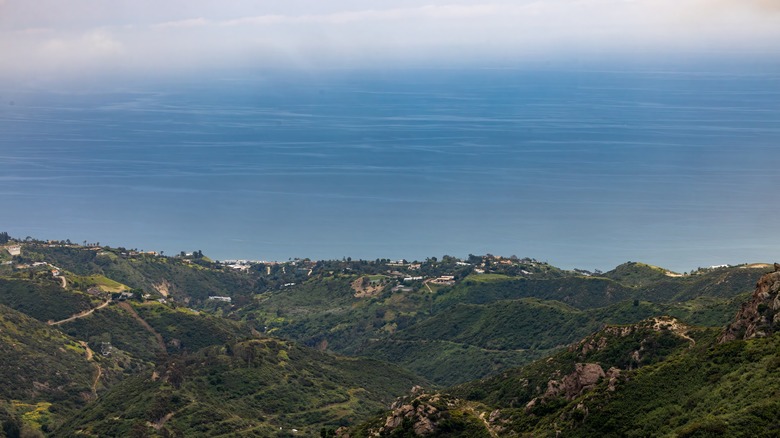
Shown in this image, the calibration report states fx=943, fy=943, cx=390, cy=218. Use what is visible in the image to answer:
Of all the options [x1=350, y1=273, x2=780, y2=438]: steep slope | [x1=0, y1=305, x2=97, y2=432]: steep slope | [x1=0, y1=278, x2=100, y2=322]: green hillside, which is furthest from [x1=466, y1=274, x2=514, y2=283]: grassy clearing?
[x1=350, y1=273, x2=780, y2=438]: steep slope

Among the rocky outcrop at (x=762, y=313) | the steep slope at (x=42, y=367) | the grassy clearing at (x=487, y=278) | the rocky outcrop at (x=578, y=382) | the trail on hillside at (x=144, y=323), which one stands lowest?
the rocky outcrop at (x=578, y=382)

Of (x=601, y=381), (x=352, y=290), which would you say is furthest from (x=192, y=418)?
(x=352, y=290)

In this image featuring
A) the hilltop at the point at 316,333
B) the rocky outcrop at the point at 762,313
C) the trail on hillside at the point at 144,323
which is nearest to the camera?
the rocky outcrop at the point at 762,313

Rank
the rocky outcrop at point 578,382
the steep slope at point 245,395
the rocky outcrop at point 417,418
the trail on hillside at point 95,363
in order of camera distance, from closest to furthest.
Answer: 1. the rocky outcrop at point 578,382
2. the rocky outcrop at point 417,418
3. the steep slope at point 245,395
4. the trail on hillside at point 95,363

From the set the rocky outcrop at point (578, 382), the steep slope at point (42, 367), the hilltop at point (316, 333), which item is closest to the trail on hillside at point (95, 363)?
the hilltop at point (316, 333)

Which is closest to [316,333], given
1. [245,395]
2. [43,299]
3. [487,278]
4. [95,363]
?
[487,278]

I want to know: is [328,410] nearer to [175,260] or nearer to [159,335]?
[159,335]

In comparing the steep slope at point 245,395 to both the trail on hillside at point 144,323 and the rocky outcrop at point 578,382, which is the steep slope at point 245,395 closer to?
the trail on hillside at point 144,323

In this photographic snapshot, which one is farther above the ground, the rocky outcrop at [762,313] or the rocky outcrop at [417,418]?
the rocky outcrop at [762,313]

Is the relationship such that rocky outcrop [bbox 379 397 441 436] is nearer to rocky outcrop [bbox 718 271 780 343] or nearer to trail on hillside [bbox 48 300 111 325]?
rocky outcrop [bbox 718 271 780 343]
